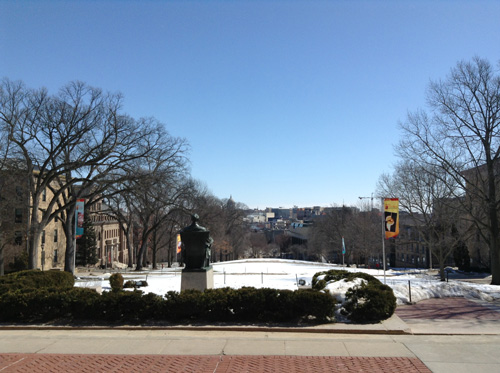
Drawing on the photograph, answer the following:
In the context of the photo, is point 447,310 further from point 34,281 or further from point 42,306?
point 34,281

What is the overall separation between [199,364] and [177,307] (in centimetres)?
373

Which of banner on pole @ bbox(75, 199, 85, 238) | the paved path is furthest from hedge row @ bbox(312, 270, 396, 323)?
banner on pole @ bbox(75, 199, 85, 238)

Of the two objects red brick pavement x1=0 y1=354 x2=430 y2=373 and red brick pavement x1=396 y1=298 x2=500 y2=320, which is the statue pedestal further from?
red brick pavement x1=396 y1=298 x2=500 y2=320

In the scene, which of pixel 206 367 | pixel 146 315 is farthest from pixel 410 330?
pixel 146 315

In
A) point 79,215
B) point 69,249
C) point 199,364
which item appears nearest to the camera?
point 199,364

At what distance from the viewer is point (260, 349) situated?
919cm

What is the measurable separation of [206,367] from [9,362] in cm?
400

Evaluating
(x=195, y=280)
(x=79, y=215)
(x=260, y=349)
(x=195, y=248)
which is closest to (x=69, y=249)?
(x=79, y=215)

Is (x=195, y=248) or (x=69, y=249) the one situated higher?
(x=195, y=248)

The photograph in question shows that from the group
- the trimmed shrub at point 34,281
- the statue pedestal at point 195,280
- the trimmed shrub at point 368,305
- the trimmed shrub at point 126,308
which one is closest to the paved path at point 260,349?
the trimmed shrub at point 368,305

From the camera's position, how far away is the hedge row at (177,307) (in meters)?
11.6

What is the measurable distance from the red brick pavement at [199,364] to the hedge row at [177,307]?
2965mm

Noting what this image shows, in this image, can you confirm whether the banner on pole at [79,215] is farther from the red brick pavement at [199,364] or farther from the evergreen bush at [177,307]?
the red brick pavement at [199,364]

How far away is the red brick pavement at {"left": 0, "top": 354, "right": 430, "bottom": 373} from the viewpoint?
25.9 ft
